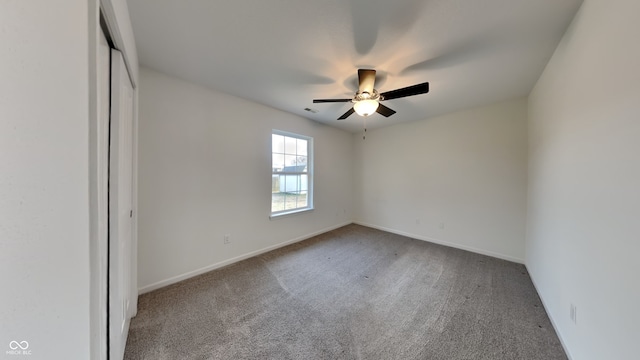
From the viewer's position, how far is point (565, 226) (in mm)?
1550

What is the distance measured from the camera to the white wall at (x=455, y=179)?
2869mm

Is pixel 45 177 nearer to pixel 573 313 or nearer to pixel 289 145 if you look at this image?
pixel 573 313

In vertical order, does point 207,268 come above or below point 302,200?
below

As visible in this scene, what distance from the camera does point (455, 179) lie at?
3.42 m

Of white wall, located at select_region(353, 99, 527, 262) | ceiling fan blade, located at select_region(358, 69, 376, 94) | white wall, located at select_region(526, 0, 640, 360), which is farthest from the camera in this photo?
white wall, located at select_region(353, 99, 527, 262)

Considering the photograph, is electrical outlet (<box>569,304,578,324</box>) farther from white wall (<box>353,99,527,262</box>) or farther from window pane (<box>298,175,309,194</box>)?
window pane (<box>298,175,309,194</box>)

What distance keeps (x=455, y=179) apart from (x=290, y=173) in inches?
112

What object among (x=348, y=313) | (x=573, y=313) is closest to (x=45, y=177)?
(x=348, y=313)

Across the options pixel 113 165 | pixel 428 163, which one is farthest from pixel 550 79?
pixel 113 165

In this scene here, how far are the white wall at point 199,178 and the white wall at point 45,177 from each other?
170cm

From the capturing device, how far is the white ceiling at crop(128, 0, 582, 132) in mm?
1347

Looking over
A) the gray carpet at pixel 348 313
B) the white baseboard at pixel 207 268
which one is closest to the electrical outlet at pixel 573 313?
the gray carpet at pixel 348 313

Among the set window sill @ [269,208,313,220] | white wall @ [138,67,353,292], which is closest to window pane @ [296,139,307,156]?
white wall @ [138,67,353,292]

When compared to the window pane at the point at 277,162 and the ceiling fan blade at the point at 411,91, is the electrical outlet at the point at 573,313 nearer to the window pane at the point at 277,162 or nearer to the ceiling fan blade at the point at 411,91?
the ceiling fan blade at the point at 411,91
